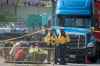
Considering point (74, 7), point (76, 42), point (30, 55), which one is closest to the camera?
point (74, 7)

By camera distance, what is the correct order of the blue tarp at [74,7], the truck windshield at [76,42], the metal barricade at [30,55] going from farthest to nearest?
the metal barricade at [30,55] < the truck windshield at [76,42] < the blue tarp at [74,7]

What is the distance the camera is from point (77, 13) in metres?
7.67

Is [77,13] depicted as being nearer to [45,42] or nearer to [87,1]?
[87,1]

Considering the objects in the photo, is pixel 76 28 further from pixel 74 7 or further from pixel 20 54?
pixel 20 54

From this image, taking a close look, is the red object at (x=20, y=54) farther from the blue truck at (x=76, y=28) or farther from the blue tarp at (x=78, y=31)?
the blue tarp at (x=78, y=31)

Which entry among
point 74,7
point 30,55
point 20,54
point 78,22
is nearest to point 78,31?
point 78,22

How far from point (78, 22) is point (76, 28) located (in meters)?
0.16

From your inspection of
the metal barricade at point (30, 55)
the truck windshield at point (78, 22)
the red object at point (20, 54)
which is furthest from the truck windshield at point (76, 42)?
the red object at point (20, 54)

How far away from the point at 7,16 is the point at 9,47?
2.66ft

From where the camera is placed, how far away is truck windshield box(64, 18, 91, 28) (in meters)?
7.67

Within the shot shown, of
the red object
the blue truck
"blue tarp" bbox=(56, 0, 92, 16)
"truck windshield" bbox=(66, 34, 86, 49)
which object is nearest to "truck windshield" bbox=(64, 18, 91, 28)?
the blue truck

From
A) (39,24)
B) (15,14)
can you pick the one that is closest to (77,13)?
(39,24)

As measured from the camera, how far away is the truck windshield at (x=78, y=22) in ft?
25.2

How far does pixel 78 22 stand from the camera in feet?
25.4
